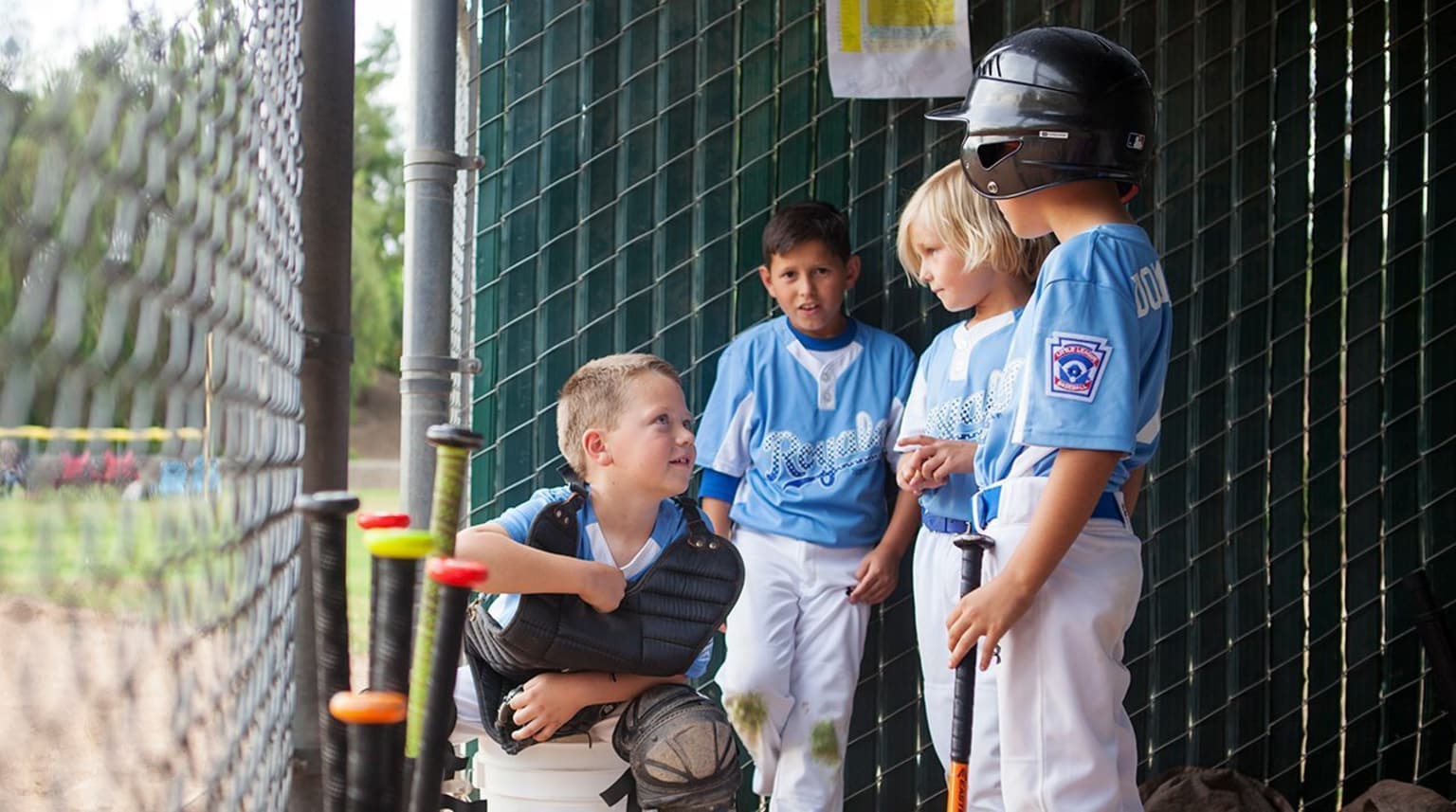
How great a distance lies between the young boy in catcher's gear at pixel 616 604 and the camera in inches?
93.7

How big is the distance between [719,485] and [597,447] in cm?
93

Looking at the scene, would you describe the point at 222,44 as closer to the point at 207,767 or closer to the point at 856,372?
the point at 207,767

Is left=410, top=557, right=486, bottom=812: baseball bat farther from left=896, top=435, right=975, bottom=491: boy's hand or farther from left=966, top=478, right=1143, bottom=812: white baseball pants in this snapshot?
left=896, top=435, right=975, bottom=491: boy's hand

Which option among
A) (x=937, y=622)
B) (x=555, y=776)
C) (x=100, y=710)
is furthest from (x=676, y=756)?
(x=100, y=710)

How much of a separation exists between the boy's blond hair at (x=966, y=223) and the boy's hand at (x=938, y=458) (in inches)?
16.1

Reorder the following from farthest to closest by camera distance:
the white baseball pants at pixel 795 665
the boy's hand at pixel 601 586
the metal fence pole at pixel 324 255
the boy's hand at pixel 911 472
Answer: the white baseball pants at pixel 795 665
the boy's hand at pixel 911 472
the boy's hand at pixel 601 586
the metal fence pole at pixel 324 255

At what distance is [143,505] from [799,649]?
110 inches

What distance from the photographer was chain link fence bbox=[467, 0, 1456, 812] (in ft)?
12.2

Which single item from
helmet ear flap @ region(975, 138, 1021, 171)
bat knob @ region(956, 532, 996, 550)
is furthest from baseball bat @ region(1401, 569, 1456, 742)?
helmet ear flap @ region(975, 138, 1021, 171)

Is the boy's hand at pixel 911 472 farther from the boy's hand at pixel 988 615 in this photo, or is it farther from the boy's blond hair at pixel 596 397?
the boy's hand at pixel 988 615

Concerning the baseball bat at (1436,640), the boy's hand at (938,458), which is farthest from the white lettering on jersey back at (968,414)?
the baseball bat at (1436,640)

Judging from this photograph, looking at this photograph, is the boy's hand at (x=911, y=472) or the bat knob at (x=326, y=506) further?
the boy's hand at (x=911, y=472)

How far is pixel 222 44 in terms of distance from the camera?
3.23ft

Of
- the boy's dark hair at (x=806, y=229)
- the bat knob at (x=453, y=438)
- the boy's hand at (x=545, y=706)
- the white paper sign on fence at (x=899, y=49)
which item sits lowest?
the boy's hand at (x=545, y=706)
